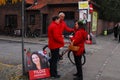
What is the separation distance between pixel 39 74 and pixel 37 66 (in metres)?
0.23

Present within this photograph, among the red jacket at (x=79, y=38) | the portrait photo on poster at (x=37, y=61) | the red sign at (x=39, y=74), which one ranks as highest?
the red jacket at (x=79, y=38)

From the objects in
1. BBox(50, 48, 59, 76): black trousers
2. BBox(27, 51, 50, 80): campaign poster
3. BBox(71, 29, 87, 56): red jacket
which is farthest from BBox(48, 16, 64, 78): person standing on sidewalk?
BBox(71, 29, 87, 56): red jacket

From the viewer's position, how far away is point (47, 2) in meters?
30.3

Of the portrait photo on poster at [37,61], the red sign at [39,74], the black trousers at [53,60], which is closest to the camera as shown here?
the red sign at [39,74]

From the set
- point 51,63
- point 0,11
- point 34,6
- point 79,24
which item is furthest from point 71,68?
point 0,11

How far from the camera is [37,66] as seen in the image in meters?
8.40

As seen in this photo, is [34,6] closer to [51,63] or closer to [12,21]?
[12,21]

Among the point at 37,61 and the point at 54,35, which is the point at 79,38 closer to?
the point at 54,35

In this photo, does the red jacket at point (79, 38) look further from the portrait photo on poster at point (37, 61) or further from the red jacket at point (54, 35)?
the portrait photo on poster at point (37, 61)

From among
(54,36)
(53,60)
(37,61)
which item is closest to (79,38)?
(54,36)

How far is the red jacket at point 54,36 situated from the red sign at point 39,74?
0.75 metres

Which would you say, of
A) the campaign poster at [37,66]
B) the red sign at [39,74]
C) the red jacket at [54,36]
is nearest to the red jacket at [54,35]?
the red jacket at [54,36]

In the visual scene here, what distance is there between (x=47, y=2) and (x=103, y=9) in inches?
351

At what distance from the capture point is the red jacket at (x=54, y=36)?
342 inches
